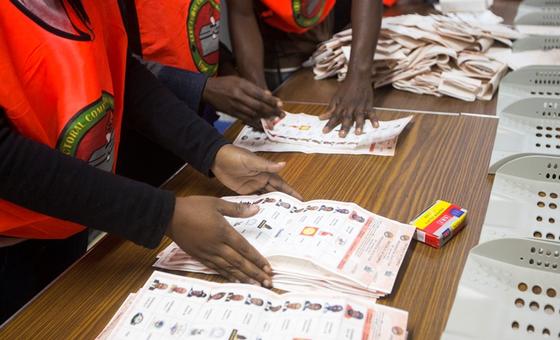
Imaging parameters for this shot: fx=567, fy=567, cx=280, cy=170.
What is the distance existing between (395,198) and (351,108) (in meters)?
0.38

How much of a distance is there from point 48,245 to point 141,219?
13.0 inches

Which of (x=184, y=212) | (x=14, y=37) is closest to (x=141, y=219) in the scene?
(x=184, y=212)

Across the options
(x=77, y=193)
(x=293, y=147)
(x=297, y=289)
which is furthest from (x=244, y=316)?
(x=293, y=147)

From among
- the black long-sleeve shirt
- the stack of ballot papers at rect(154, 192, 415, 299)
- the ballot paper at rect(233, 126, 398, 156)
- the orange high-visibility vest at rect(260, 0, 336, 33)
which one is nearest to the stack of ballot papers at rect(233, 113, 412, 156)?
the ballot paper at rect(233, 126, 398, 156)

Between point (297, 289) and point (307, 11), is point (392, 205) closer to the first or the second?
point (297, 289)

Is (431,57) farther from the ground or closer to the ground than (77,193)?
closer to the ground

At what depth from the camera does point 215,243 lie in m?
0.87

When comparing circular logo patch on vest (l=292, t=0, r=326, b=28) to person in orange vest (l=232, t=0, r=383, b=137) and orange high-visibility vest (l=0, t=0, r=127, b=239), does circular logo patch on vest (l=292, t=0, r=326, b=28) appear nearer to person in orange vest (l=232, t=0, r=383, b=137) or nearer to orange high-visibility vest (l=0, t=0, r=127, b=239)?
person in orange vest (l=232, t=0, r=383, b=137)

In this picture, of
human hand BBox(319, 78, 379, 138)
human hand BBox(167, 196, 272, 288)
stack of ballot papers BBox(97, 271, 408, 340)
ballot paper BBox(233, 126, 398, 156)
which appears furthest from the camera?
human hand BBox(319, 78, 379, 138)

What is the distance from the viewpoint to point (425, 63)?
1574 millimetres

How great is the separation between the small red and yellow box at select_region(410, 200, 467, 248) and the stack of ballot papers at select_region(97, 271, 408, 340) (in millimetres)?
183

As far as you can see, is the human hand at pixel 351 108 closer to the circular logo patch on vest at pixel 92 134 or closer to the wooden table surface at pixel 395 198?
the wooden table surface at pixel 395 198

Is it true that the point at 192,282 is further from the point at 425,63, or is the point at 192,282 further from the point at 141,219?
the point at 425,63

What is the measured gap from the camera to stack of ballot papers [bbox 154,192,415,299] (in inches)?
33.3
